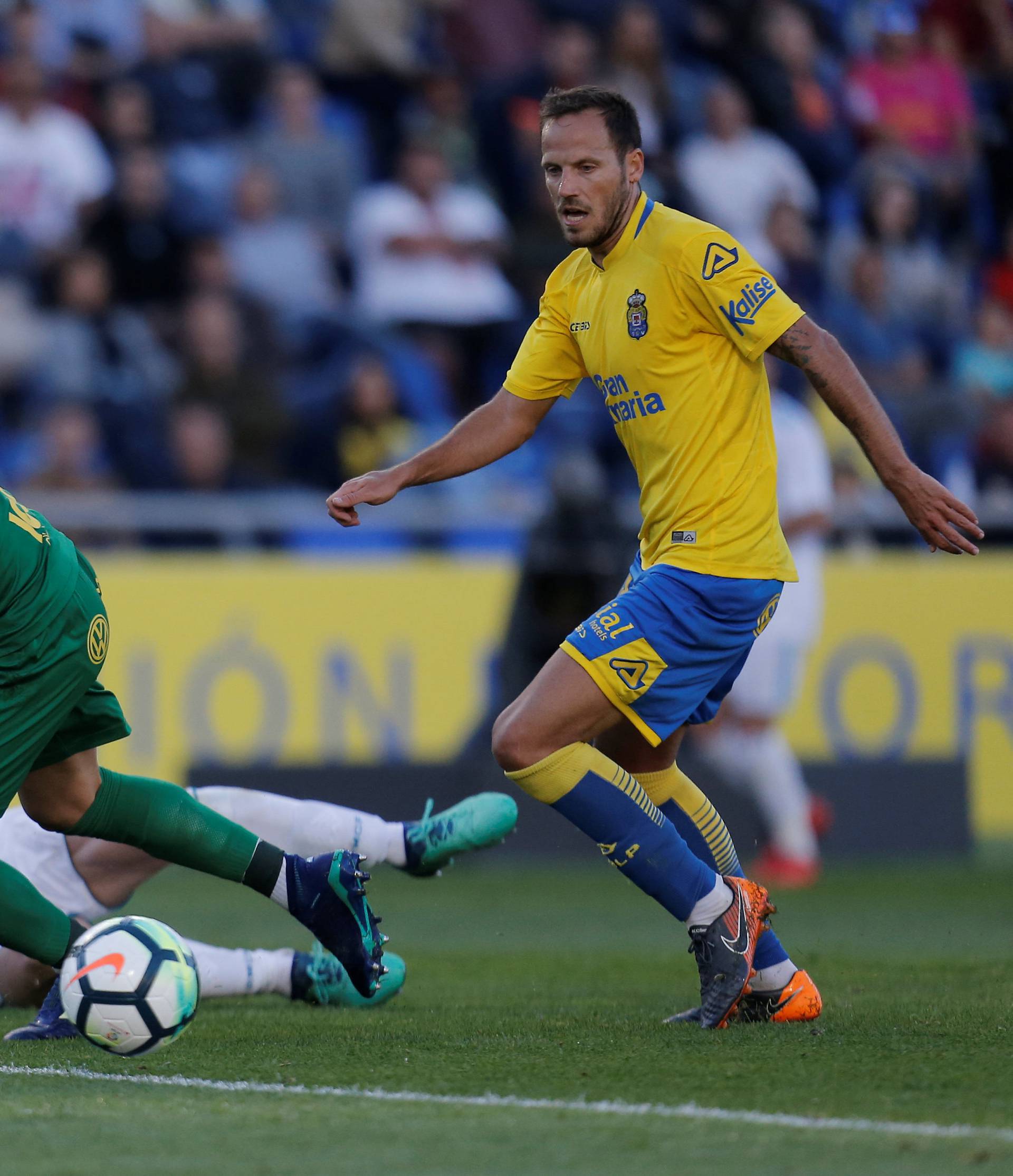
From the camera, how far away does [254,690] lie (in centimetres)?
1011

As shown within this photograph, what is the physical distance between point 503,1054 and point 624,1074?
1.31 ft

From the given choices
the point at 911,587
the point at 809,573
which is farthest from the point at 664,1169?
the point at 911,587

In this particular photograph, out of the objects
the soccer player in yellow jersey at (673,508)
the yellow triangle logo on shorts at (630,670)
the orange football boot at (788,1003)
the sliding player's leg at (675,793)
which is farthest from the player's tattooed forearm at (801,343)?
the orange football boot at (788,1003)

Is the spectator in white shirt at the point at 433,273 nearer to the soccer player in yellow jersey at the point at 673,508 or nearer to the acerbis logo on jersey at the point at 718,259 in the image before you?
the soccer player in yellow jersey at the point at 673,508

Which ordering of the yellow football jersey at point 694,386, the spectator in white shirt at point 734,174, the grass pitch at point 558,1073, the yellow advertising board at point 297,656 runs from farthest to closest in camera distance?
the spectator in white shirt at point 734,174 < the yellow advertising board at point 297,656 < the yellow football jersey at point 694,386 < the grass pitch at point 558,1073

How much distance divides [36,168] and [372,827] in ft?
24.0

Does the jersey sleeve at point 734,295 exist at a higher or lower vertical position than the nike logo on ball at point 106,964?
higher

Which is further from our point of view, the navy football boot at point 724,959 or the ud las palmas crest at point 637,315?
the ud las palmas crest at point 637,315

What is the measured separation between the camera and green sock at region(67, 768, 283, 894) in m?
4.60

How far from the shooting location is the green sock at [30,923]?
429cm

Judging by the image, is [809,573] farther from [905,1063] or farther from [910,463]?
[905,1063]

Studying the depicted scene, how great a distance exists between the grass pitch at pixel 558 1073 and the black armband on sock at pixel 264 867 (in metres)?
0.37

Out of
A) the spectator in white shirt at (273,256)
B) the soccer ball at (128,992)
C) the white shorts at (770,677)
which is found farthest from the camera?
the spectator in white shirt at (273,256)

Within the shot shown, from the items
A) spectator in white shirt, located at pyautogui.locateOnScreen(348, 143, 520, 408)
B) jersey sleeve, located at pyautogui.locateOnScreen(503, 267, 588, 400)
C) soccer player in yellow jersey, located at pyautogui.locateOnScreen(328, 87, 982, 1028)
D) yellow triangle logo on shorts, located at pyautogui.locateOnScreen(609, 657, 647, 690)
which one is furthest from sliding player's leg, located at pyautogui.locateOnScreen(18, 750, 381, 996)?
spectator in white shirt, located at pyautogui.locateOnScreen(348, 143, 520, 408)
